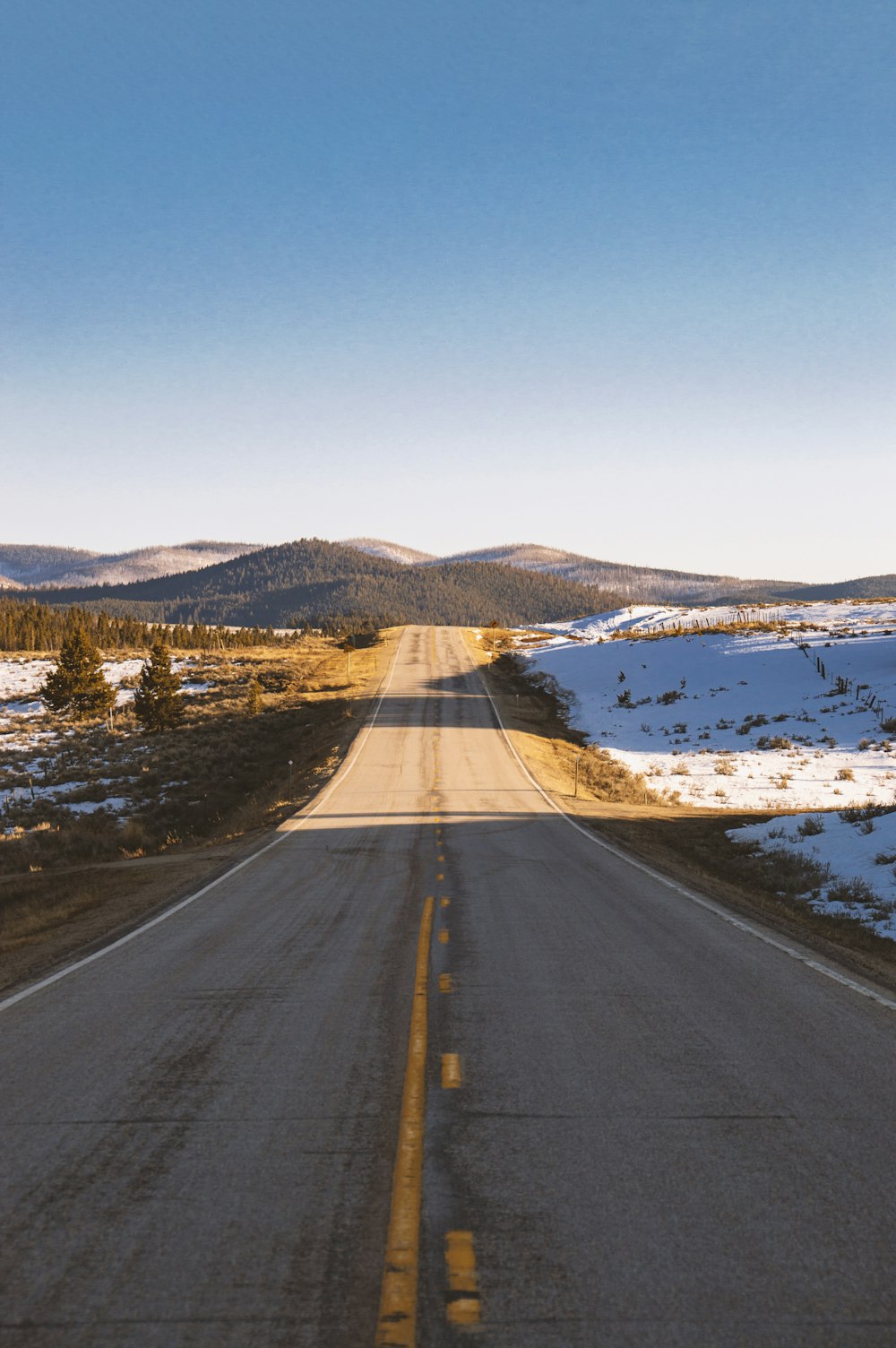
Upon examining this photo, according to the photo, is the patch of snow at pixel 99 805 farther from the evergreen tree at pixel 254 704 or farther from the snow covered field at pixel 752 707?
the snow covered field at pixel 752 707

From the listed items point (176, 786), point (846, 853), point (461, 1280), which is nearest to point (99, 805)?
point (176, 786)

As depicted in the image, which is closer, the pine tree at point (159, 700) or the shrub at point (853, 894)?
the shrub at point (853, 894)

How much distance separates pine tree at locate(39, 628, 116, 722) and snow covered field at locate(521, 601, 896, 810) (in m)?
32.3

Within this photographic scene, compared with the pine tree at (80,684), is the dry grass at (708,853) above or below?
below

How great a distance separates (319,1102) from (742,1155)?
2667 millimetres

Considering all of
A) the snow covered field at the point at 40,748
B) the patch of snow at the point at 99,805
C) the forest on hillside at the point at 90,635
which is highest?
the forest on hillside at the point at 90,635

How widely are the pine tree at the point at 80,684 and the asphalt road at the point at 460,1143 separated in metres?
51.4

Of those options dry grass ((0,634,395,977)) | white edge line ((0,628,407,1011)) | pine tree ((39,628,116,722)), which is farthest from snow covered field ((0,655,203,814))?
white edge line ((0,628,407,1011))

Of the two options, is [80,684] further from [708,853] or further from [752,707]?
[708,853]

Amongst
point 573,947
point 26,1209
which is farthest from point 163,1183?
point 573,947

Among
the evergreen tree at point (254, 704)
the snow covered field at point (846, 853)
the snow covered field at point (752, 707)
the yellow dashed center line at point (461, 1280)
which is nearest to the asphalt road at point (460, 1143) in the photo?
the yellow dashed center line at point (461, 1280)

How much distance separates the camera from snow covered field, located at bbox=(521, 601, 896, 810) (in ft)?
100

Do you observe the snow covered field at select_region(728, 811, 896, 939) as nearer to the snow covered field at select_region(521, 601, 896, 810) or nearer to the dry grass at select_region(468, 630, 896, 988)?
the dry grass at select_region(468, 630, 896, 988)

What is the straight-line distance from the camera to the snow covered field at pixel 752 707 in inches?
1201
